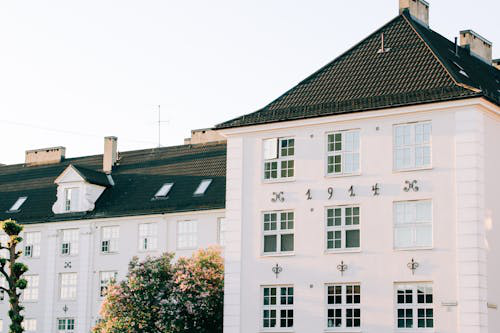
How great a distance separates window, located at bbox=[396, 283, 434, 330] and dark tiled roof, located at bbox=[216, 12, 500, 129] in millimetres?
6539

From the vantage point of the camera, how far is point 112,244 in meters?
58.6

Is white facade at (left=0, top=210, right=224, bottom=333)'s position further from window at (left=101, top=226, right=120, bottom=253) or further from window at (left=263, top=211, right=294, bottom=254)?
window at (left=263, top=211, right=294, bottom=254)

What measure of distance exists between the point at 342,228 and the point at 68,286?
88.6ft

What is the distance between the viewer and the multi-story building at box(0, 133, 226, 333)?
5591 centimetres

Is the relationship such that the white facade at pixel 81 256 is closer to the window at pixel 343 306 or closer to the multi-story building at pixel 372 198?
the multi-story building at pixel 372 198

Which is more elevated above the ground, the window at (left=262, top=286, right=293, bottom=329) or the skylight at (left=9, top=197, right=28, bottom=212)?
the skylight at (left=9, top=197, right=28, bottom=212)

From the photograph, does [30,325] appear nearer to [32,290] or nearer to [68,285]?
[32,290]

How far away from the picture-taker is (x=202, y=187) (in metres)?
56.6

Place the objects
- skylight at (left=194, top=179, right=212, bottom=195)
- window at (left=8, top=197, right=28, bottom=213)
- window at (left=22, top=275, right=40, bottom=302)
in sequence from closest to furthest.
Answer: skylight at (left=194, top=179, right=212, bottom=195), window at (left=22, top=275, right=40, bottom=302), window at (left=8, top=197, right=28, bottom=213)

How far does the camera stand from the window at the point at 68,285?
59.7 metres

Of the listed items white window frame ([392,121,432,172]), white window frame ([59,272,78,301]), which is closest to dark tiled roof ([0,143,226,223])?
white window frame ([59,272,78,301])

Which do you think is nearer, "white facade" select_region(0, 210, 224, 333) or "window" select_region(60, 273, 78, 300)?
"white facade" select_region(0, 210, 224, 333)

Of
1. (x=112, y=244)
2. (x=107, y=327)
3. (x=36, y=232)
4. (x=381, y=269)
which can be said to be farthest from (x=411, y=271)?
(x=36, y=232)

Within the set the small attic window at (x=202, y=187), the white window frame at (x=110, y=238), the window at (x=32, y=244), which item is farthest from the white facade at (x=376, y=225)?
the window at (x=32, y=244)
